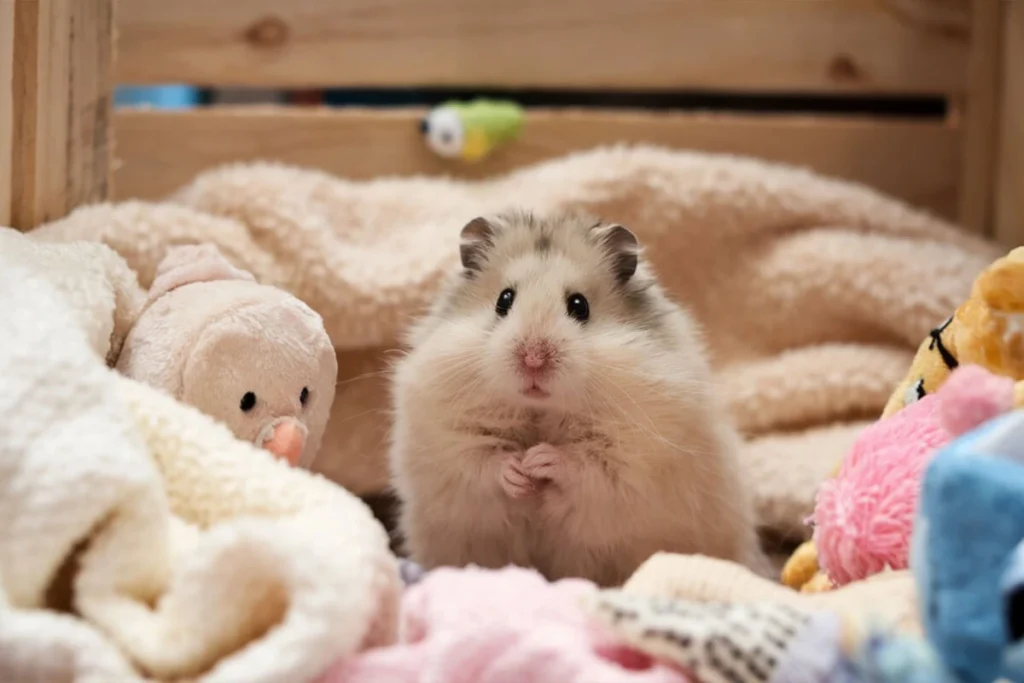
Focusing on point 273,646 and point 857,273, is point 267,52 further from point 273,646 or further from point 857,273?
point 273,646

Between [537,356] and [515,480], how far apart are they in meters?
0.16

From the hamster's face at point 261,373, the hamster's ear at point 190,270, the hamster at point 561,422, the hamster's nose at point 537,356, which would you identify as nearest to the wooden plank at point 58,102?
the hamster's ear at point 190,270

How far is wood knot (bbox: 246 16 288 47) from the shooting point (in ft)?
7.03

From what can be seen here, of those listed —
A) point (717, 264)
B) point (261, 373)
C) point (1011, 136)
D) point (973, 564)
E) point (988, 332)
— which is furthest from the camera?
point (1011, 136)

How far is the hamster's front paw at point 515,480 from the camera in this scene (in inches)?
50.1

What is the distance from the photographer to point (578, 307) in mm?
1320

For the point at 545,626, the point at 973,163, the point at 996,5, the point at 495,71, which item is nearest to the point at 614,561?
the point at 545,626

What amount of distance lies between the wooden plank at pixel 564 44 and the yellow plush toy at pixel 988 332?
128 centimetres

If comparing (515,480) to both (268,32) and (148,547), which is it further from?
(268,32)

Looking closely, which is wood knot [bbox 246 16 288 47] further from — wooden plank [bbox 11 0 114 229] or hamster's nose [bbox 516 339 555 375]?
hamster's nose [bbox 516 339 555 375]

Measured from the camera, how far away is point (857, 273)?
76.2 inches

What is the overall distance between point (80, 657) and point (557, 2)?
6.07 feet

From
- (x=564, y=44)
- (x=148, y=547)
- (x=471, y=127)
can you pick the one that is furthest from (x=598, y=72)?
(x=148, y=547)

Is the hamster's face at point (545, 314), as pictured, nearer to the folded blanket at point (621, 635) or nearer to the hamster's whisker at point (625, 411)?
the hamster's whisker at point (625, 411)
